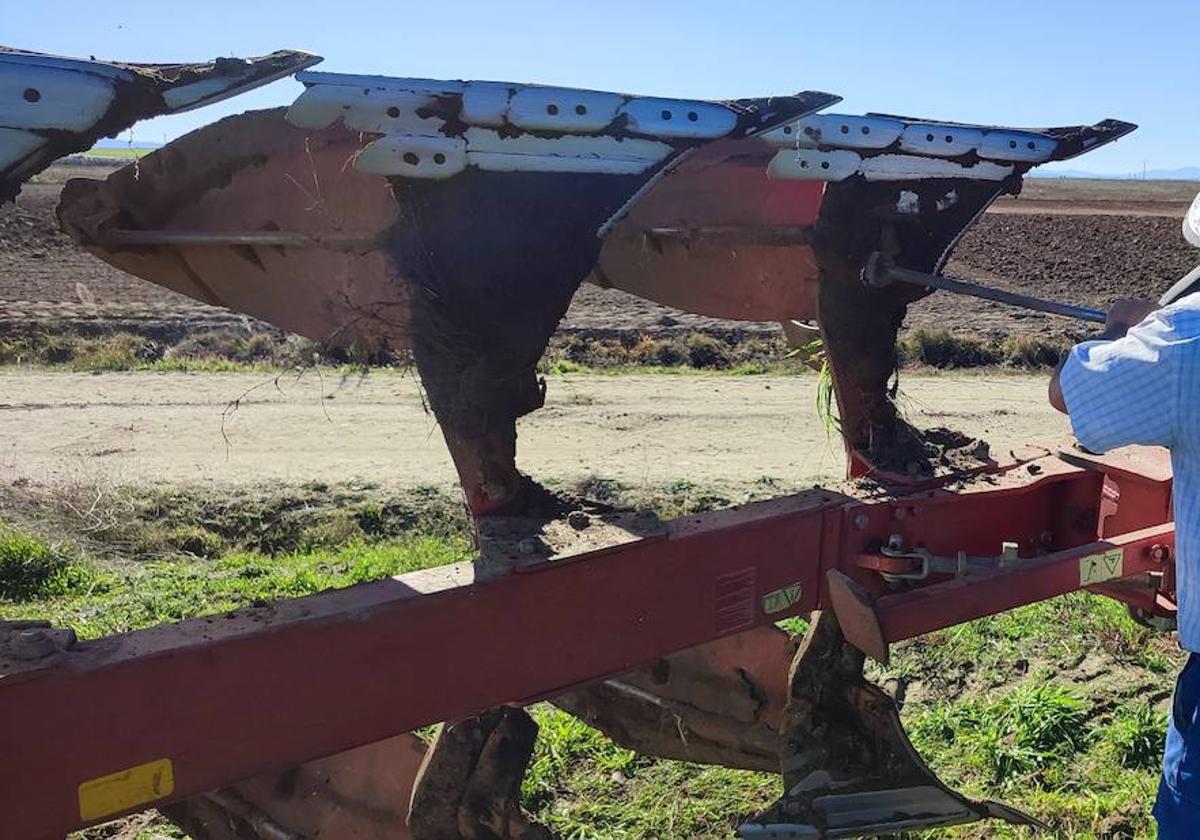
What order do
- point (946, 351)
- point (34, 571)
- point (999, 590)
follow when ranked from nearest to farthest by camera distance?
1. point (999, 590)
2. point (34, 571)
3. point (946, 351)

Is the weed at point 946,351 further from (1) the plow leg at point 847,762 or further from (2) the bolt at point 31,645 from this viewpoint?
(2) the bolt at point 31,645

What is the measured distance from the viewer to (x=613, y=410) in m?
10.8

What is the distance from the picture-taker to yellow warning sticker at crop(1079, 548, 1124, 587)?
284 cm

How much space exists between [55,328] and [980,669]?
12.4m

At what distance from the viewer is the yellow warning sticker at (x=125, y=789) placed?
1.83 m

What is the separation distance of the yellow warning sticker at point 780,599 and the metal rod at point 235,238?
1.25 meters

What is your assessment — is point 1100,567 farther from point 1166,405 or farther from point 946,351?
point 946,351

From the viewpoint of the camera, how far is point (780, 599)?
2777mm

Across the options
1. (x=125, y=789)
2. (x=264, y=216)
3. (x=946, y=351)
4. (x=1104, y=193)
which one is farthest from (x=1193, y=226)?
(x=1104, y=193)

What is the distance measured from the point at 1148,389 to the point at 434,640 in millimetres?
1416

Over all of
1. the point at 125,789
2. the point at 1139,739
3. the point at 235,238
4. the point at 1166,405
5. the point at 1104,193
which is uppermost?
the point at 1104,193

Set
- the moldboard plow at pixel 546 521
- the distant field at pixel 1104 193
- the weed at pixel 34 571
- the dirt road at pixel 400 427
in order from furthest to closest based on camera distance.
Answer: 1. the distant field at pixel 1104 193
2. the dirt road at pixel 400 427
3. the weed at pixel 34 571
4. the moldboard plow at pixel 546 521

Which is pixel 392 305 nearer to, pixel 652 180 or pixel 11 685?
pixel 652 180

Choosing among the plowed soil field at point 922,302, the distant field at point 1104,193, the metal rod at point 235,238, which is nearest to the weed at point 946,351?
the plowed soil field at point 922,302
